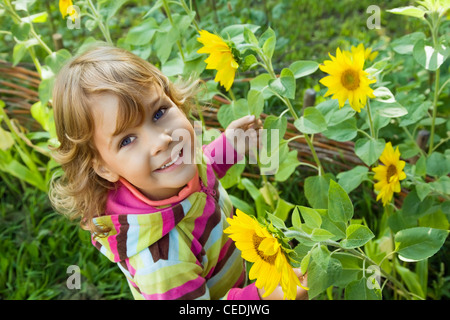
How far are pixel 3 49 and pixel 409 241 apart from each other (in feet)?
8.19

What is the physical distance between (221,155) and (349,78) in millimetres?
447

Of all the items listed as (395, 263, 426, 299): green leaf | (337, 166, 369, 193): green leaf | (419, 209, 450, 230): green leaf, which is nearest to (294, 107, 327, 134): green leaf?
(337, 166, 369, 193): green leaf

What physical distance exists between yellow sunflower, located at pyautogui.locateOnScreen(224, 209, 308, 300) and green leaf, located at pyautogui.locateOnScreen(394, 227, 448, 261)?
279 millimetres

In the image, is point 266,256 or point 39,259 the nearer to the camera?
point 266,256

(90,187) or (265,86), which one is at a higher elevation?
(265,86)

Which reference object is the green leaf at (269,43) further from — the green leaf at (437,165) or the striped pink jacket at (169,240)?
the green leaf at (437,165)

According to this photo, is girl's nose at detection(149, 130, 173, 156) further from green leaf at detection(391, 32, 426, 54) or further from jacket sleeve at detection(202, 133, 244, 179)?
green leaf at detection(391, 32, 426, 54)

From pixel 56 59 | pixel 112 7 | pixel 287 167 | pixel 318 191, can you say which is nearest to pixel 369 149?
pixel 318 191

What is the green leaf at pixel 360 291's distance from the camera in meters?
1.09

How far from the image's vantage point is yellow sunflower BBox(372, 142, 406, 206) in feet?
4.31

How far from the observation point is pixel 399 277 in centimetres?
168

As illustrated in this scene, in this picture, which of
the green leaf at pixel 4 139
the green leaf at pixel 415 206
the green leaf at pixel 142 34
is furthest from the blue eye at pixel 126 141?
the green leaf at pixel 4 139

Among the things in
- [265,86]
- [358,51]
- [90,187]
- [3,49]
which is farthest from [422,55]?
[3,49]
